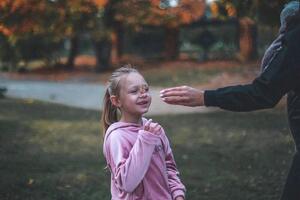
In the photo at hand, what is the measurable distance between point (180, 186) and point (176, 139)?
7.18 metres

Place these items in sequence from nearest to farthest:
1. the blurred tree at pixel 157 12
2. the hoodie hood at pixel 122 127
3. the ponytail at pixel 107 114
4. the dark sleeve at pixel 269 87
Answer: the dark sleeve at pixel 269 87
the hoodie hood at pixel 122 127
the ponytail at pixel 107 114
the blurred tree at pixel 157 12

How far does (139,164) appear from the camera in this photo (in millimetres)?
2666

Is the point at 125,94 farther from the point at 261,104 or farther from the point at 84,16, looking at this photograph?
the point at 84,16

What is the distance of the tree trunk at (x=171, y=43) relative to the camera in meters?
29.2

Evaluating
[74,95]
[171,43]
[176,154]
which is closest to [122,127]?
[176,154]

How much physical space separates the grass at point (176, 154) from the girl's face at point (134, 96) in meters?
3.45

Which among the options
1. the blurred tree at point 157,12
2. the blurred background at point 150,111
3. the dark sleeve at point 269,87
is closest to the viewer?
the dark sleeve at point 269,87

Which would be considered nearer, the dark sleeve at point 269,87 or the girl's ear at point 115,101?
the dark sleeve at point 269,87

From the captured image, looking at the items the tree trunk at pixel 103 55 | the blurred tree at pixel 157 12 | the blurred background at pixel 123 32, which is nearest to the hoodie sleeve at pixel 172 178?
the blurred background at pixel 123 32

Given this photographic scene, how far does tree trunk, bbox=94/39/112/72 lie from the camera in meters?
27.7

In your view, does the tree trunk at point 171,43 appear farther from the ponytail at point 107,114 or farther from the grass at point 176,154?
the ponytail at point 107,114

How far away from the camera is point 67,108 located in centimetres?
1450

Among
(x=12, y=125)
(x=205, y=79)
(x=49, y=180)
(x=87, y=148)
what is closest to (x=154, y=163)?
(x=49, y=180)

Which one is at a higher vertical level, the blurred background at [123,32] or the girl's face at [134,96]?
the girl's face at [134,96]
